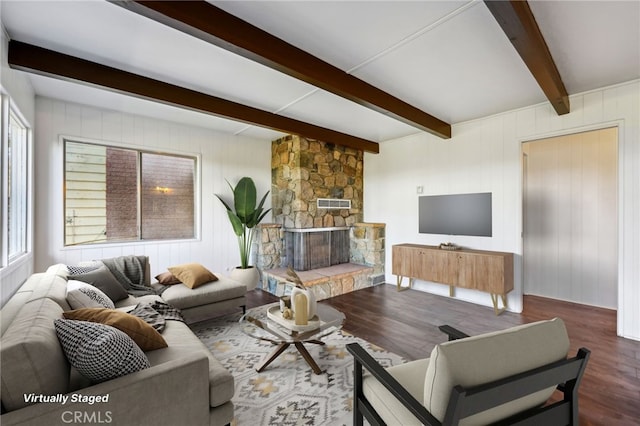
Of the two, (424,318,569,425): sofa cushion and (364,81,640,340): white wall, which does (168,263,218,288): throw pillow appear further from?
(364,81,640,340): white wall

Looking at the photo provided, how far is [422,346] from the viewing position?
267 centimetres

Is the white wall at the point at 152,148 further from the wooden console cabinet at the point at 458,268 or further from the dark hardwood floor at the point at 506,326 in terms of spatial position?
the wooden console cabinet at the point at 458,268

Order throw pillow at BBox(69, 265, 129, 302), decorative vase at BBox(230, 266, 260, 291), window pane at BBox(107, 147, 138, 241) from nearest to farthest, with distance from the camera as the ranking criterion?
1. throw pillow at BBox(69, 265, 129, 302)
2. window pane at BBox(107, 147, 138, 241)
3. decorative vase at BBox(230, 266, 260, 291)

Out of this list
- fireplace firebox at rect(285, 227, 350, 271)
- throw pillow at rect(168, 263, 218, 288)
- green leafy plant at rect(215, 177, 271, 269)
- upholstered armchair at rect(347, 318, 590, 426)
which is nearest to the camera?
upholstered armchair at rect(347, 318, 590, 426)

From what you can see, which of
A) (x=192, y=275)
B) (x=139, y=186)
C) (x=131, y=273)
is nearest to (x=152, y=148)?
(x=139, y=186)

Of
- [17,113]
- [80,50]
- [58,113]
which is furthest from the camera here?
[58,113]

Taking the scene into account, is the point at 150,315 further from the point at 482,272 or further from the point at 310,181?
the point at 482,272

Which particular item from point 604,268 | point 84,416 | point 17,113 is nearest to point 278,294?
point 84,416

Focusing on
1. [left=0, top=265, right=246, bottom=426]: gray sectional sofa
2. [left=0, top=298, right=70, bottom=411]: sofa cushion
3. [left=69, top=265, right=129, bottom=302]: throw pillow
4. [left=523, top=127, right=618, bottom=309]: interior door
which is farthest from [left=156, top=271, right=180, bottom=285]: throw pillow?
[left=523, top=127, right=618, bottom=309]: interior door

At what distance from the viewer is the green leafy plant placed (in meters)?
4.44

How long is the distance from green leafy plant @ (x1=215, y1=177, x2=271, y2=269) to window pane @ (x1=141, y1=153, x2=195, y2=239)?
21.1 inches

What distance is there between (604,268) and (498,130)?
7.86 ft

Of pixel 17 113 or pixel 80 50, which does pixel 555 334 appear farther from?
pixel 17 113

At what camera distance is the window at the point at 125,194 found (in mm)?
3479
